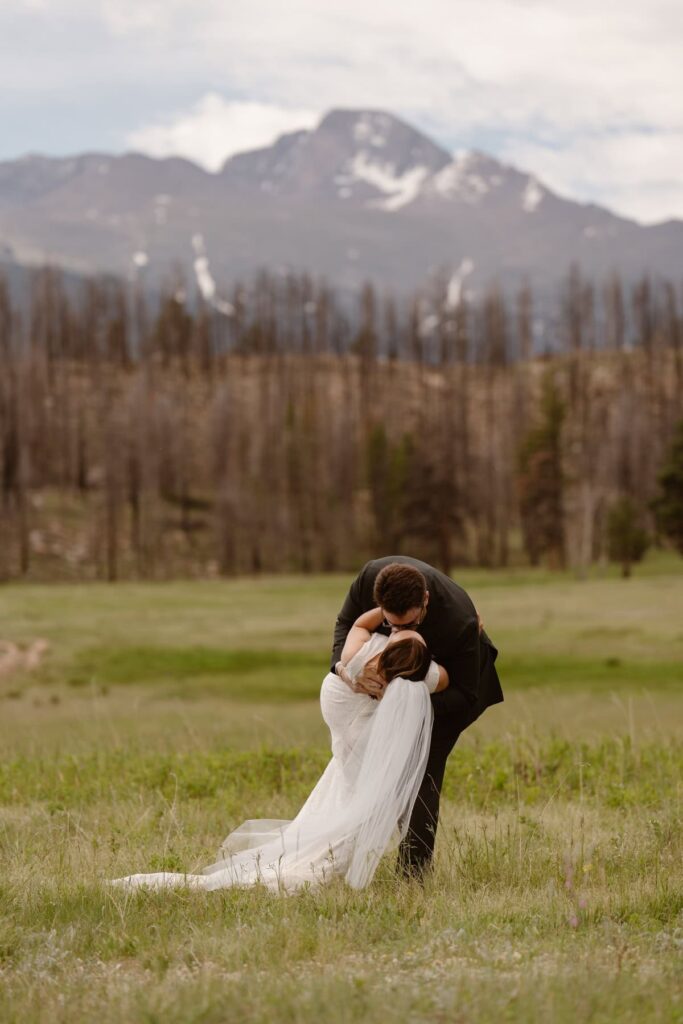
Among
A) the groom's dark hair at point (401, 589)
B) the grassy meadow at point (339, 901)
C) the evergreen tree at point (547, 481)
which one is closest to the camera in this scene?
the grassy meadow at point (339, 901)

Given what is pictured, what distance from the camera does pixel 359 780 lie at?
801 cm

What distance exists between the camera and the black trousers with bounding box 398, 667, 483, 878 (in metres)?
7.91

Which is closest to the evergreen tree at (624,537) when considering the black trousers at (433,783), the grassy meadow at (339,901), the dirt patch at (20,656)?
the dirt patch at (20,656)

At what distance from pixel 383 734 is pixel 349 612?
1001 mm

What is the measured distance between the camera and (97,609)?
49938 millimetres

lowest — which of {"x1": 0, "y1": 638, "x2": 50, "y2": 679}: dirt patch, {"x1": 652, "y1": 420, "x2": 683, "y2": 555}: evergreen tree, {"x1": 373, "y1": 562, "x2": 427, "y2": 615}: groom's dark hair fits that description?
{"x1": 0, "y1": 638, "x2": 50, "y2": 679}: dirt patch

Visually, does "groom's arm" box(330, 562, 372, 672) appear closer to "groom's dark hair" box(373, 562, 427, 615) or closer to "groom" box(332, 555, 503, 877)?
"groom" box(332, 555, 503, 877)

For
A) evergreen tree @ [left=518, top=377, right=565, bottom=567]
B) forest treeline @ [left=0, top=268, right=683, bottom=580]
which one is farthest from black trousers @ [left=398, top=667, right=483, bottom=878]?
evergreen tree @ [left=518, top=377, right=565, bottom=567]

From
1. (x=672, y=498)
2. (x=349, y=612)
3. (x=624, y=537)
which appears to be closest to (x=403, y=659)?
(x=349, y=612)

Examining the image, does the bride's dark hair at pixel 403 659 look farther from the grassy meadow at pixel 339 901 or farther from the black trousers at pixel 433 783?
the grassy meadow at pixel 339 901

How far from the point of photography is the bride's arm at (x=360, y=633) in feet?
26.6

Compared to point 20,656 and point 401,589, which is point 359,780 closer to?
point 401,589

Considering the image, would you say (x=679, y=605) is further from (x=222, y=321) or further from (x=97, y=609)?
(x=222, y=321)

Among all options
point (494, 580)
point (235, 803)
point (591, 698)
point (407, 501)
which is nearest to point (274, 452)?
point (407, 501)
